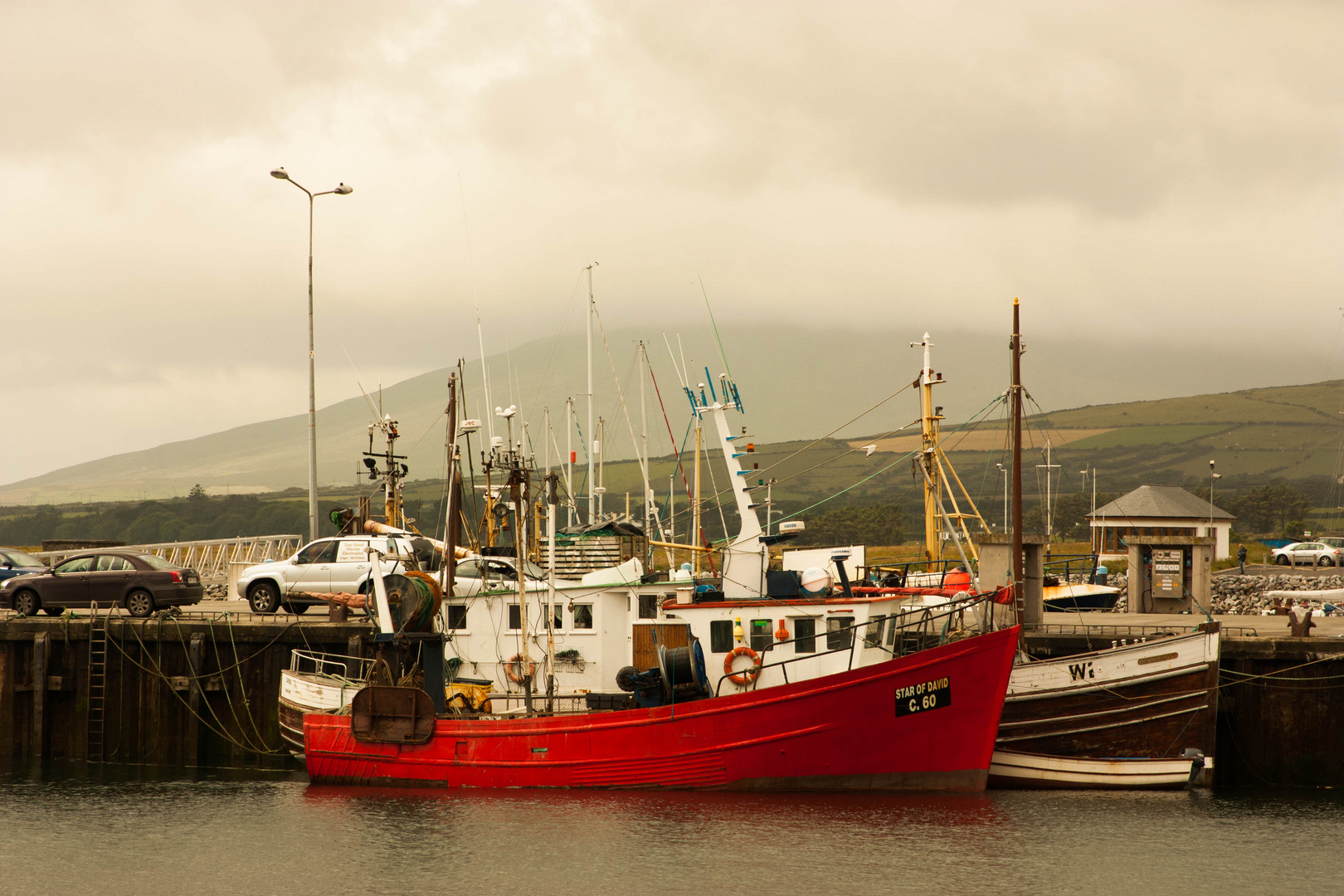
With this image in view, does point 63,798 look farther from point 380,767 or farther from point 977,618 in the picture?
point 977,618

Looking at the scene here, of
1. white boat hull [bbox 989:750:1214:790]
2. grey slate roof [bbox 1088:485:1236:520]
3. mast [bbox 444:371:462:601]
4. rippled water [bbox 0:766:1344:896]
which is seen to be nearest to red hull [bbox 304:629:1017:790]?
rippled water [bbox 0:766:1344:896]

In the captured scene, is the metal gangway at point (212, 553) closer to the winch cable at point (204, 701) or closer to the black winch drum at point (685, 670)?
the winch cable at point (204, 701)

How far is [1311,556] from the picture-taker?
2662 inches

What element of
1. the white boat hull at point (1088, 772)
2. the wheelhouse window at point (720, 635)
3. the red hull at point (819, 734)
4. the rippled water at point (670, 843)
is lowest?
the rippled water at point (670, 843)

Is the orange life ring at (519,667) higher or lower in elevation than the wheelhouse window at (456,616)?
lower

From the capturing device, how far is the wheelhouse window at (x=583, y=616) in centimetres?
2353

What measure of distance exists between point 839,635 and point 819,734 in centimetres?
184

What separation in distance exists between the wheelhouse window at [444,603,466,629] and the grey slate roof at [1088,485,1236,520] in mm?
52638

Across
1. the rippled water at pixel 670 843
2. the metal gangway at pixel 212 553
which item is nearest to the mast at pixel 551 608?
the rippled water at pixel 670 843

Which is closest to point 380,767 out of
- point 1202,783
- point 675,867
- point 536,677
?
point 536,677

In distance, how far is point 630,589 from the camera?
23.4 m

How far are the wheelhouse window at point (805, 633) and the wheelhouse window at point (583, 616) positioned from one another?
13.1ft

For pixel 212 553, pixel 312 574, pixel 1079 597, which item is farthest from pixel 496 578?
pixel 212 553

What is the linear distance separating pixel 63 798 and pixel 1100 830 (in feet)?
61.6
